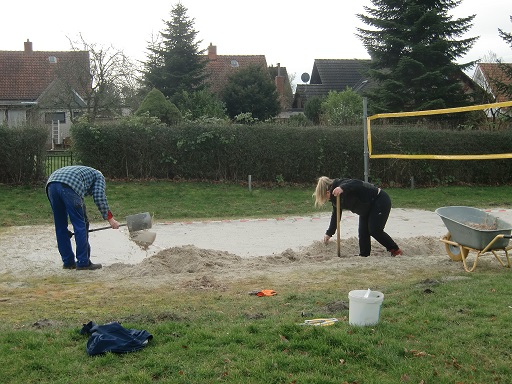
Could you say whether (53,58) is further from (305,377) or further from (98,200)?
(305,377)

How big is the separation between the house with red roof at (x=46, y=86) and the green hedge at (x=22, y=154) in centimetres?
1287

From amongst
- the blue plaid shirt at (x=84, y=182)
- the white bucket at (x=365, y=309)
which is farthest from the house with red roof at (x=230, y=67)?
the white bucket at (x=365, y=309)

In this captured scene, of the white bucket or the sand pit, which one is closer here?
the white bucket

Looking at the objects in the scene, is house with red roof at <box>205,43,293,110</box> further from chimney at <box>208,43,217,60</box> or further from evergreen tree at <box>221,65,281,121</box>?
evergreen tree at <box>221,65,281,121</box>

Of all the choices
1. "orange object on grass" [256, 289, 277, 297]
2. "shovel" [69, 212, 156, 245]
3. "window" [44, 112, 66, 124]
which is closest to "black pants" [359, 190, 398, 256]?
"orange object on grass" [256, 289, 277, 297]

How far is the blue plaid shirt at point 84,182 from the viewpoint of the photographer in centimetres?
943

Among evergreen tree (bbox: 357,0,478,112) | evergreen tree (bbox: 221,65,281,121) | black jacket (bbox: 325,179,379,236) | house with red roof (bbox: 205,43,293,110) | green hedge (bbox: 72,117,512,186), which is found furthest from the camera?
house with red roof (bbox: 205,43,293,110)

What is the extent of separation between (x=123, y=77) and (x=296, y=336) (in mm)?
28238

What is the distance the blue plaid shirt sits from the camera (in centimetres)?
943

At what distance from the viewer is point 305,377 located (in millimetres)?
4598

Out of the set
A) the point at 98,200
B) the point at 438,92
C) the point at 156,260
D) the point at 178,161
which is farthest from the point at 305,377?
the point at 438,92

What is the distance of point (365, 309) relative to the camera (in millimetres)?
5719

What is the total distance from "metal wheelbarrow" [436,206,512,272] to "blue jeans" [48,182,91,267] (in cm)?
541

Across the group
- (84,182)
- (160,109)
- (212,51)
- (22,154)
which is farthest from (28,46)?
(84,182)
